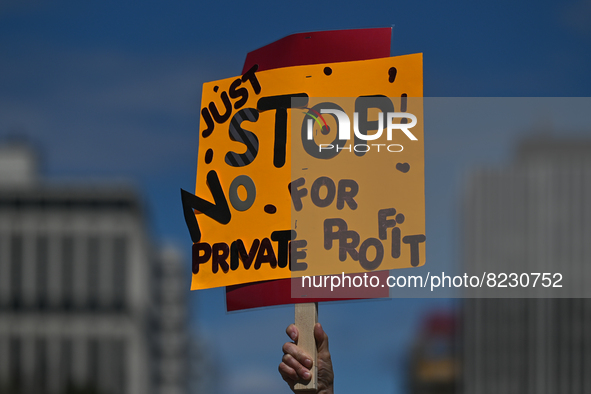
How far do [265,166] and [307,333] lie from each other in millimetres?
846

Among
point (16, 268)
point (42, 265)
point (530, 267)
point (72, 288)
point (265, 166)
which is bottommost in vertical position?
point (72, 288)

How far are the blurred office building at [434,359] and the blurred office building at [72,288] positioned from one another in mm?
39105

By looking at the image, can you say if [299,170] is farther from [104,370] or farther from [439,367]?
[439,367]

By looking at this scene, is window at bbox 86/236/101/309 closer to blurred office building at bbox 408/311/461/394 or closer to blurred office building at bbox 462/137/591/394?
blurred office building at bbox 462/137/591/394

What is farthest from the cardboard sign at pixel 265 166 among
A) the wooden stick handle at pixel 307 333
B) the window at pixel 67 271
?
the window at pixel 67 271

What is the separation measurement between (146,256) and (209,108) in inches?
3277

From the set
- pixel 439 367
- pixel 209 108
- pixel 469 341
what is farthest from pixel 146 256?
pixel 209 108

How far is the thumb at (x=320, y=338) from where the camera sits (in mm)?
3678

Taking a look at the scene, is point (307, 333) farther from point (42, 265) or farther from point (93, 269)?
point (42, 265)

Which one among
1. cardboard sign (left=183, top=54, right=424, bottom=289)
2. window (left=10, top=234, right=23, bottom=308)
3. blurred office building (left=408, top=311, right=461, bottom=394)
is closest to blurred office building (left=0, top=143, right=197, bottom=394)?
window (left=10, top=234, right=23, bottom=308)

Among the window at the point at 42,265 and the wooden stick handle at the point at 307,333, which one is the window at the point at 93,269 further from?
the wooden stick handle at the point at 307,333

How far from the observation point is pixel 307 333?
3.68m

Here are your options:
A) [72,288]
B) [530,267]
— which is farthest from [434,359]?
[72,288]

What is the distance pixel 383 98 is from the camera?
393 cm
